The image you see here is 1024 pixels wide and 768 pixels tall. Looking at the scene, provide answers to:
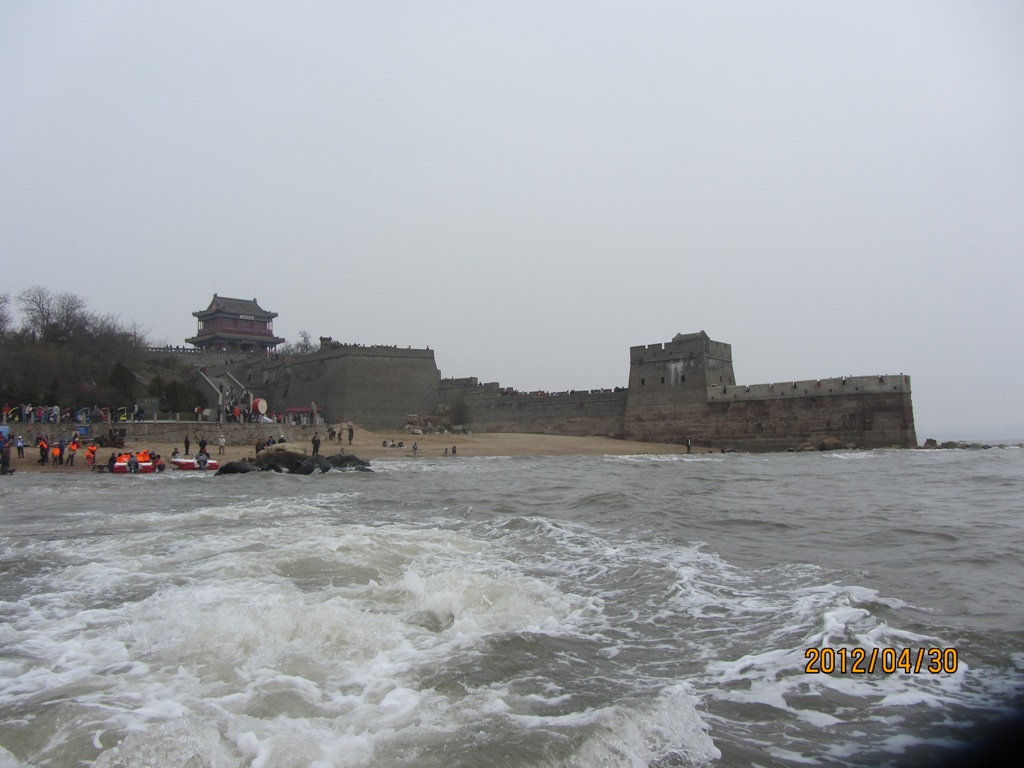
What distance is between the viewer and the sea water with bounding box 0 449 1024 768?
358cm

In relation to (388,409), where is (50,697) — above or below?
below

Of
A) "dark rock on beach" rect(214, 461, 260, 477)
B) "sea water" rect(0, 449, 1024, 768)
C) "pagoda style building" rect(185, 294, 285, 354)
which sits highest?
"pagoda style building" rect(185, 294, 285, 354)

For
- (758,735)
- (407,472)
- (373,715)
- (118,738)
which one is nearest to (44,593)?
(118,738)

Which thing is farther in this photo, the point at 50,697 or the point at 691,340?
the point at 691,340

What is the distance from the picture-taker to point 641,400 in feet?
128

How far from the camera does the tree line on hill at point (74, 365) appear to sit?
31.1 m

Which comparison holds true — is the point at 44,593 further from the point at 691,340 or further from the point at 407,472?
the point at 691,340

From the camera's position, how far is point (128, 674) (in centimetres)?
439

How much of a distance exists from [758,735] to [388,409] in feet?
129

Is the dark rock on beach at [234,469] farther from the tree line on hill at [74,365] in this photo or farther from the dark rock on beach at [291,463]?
the tree line on hill at [74,365]

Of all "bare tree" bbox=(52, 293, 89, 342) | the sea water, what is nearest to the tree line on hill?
"bare tree" bbox=(52, 293, 89, 342)

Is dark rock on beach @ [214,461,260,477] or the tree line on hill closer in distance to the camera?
dark rock on beach @ [214,461,260,477]

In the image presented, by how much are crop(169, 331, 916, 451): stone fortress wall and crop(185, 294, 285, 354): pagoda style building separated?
40.6ft

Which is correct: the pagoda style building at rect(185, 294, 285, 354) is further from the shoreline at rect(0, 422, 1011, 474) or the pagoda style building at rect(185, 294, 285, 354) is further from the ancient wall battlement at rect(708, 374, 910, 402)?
the ancient wall battlement at rect(708, 374, 910, 402)
